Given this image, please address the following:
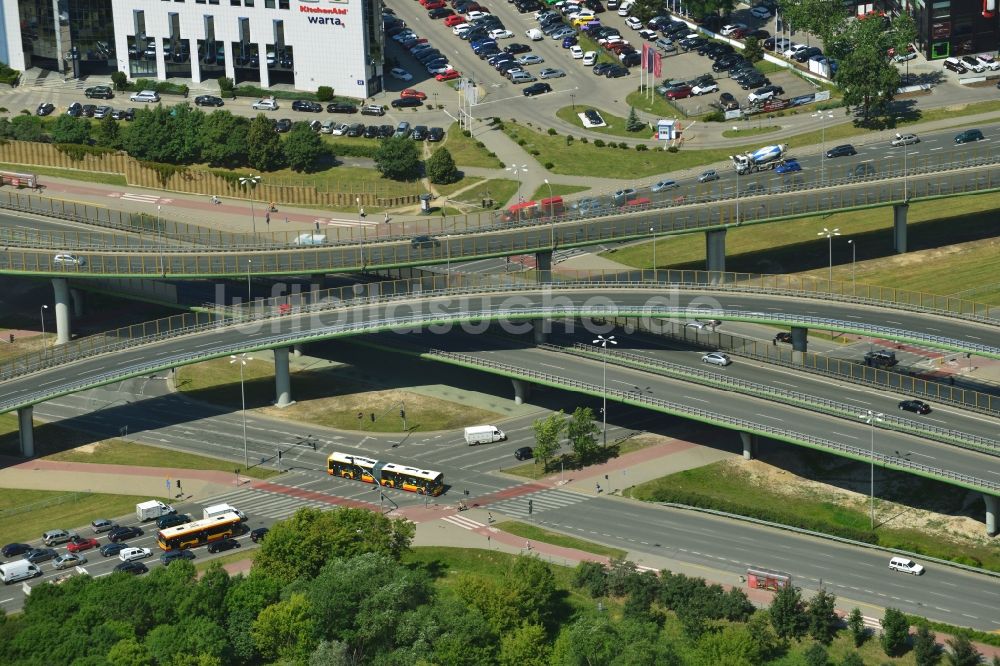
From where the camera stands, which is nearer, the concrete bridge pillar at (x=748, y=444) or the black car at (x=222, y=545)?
the black car at (x=222, y=545)

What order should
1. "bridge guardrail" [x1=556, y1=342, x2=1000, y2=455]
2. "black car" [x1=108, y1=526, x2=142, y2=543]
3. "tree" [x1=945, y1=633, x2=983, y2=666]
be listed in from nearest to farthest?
"tree" [x1=945, y1=633, x2=983, y2=666], "bridge guardrail" [x1=556, y1=342, x2=1000, y2=455], "black car" [x1=108, y1=526, x2=142, y2=543]

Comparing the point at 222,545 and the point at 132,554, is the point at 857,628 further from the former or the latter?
the point at 132,554

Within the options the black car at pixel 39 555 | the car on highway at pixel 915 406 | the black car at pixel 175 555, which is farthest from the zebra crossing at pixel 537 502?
the black car at pixel 39 555

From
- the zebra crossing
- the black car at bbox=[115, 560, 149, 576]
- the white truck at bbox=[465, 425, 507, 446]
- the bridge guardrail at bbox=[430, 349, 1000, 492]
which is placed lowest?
the black car at bbox=[115, 560, 149, 576]

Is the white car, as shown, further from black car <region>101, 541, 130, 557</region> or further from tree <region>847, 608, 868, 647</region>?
tree <region>847, 608, 868, 647</region>

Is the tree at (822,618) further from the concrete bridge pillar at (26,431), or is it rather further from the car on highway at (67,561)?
the concrete bridge pillar at (26,431)

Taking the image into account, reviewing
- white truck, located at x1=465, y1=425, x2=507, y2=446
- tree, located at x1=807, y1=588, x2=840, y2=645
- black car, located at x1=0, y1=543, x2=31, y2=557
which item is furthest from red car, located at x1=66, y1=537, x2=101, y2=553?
tree, located at x1=807, y1=588, x2=840, y2=645

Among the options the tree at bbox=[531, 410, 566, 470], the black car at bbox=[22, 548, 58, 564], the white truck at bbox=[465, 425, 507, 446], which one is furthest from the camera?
the white truck at bbox=[465, 425, 507, 446]

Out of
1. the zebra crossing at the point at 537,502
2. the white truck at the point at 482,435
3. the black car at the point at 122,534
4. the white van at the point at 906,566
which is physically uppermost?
the white truck at the point at 482,435
